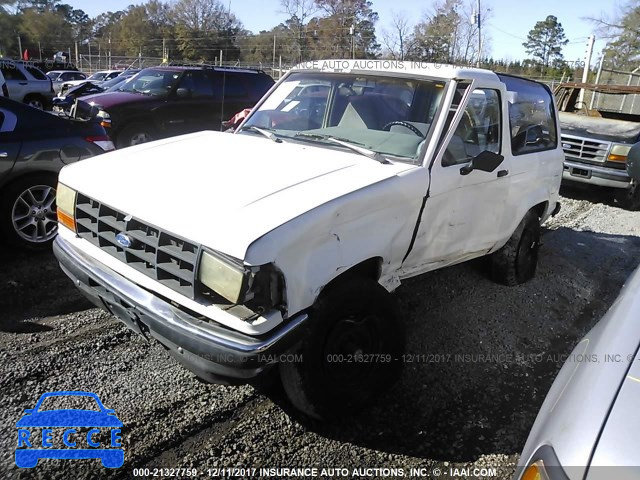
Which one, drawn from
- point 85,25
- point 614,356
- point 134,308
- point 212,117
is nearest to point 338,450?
point 134,308

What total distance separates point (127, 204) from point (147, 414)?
1157 mm

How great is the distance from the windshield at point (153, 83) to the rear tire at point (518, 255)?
23.8ft

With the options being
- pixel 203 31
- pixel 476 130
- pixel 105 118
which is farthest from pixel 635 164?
pixel 203 31

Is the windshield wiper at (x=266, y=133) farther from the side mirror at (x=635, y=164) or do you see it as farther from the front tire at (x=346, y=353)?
the side mirror at (x=635, y=164)

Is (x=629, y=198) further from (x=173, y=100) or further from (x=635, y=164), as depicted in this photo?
(x=173, y=100)

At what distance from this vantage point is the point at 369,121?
11.7 feet

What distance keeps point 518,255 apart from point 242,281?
128 inches

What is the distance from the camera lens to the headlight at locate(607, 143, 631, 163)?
796cm

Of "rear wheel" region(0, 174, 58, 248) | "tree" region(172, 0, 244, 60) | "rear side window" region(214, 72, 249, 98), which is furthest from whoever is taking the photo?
"tree" region(172, 0, 244, 60)

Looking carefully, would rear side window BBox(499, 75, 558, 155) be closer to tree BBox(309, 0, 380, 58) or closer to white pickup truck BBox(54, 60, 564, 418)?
white pickup truck BBox(54, 60, 564, 418)

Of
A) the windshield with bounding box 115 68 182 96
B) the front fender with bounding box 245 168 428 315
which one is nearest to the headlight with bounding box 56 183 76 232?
the front fender with bounding box 245 168 428 315

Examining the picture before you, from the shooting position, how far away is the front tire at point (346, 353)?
251cm

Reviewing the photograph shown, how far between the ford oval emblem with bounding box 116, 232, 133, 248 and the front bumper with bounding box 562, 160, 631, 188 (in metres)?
7.24

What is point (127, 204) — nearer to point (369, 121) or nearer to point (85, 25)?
point (369, 121)
